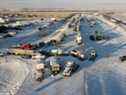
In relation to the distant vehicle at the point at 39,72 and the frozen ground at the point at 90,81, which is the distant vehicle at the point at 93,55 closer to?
the frozen ground at the point at 90,81

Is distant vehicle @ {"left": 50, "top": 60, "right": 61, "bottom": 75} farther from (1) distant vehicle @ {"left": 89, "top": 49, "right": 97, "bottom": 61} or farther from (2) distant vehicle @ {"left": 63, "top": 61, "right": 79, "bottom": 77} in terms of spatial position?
(1) distant vehicle @ {"left": 89, "top": 49, "right": 97, "bottom": 61}

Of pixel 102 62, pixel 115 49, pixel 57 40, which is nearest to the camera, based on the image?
pixel 102 62

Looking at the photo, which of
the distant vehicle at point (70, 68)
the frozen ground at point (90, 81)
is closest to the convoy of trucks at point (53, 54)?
the distant vehicle at point (70, 68)

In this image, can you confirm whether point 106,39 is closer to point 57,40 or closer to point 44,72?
point 57,40

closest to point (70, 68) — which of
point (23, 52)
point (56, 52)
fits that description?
point (56, 52)

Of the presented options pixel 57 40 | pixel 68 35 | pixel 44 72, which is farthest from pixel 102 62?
pixel 68 35

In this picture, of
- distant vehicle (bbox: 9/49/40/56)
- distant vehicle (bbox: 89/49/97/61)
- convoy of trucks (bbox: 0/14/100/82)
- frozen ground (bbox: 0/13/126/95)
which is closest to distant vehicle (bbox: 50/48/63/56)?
convoy of trucks (bbox: 0/14/100/82)

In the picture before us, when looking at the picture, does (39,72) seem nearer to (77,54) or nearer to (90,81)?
(90,81)
